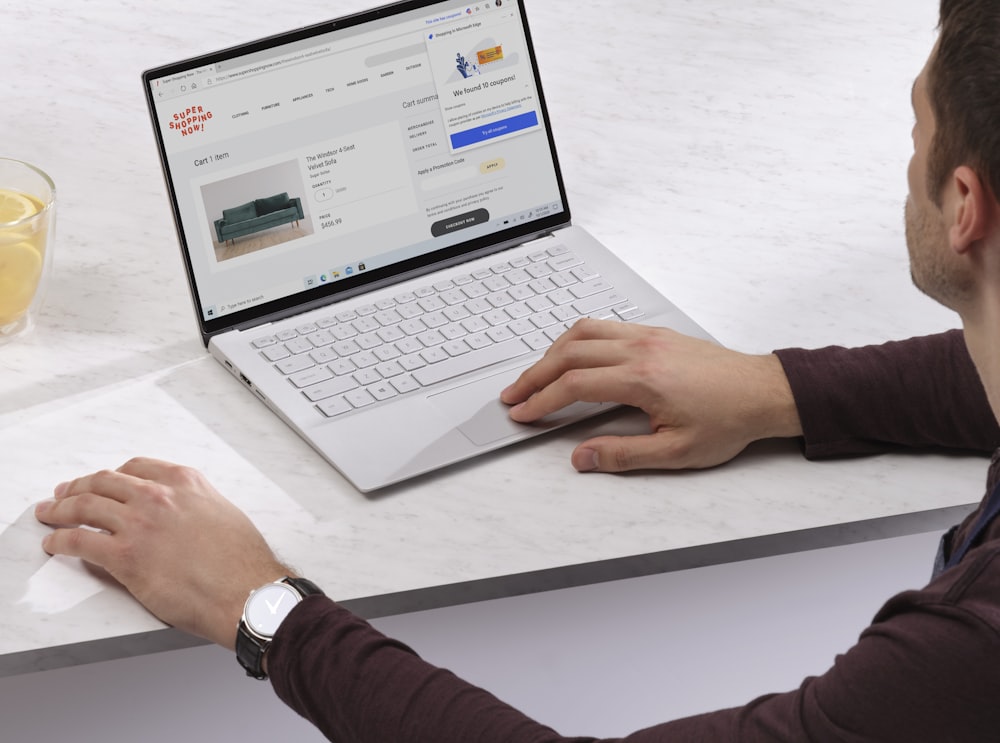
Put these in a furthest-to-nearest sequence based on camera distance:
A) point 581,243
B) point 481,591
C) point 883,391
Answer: point 581,243, point 883,391, point 481,591

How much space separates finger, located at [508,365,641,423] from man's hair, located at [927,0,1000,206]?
345 millimetres

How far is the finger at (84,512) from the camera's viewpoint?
3.60ft

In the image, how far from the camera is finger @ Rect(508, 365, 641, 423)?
3.94 ft

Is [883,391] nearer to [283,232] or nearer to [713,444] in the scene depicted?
[713,444]

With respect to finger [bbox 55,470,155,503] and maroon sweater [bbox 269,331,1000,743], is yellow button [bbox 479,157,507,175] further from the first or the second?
finger [bbox 55,470,155,503]

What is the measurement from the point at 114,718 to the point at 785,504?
34.3 inches

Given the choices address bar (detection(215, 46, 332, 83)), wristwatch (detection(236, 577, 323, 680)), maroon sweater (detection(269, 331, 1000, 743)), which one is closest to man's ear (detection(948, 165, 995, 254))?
maroon sweater (detection(269, 331, 1000, 743))

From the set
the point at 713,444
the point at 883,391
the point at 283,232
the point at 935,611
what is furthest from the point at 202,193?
the point at 935,611

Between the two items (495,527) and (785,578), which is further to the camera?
(785,578)

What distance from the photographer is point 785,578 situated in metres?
1.75

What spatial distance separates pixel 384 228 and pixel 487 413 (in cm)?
25

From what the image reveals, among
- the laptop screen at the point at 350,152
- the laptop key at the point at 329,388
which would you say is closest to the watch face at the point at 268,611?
the laptop key at the point at 329,388

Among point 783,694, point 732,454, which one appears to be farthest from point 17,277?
point 783,694

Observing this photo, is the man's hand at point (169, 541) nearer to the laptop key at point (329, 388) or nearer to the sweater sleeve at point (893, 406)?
the laptop key at point (329, 388)
